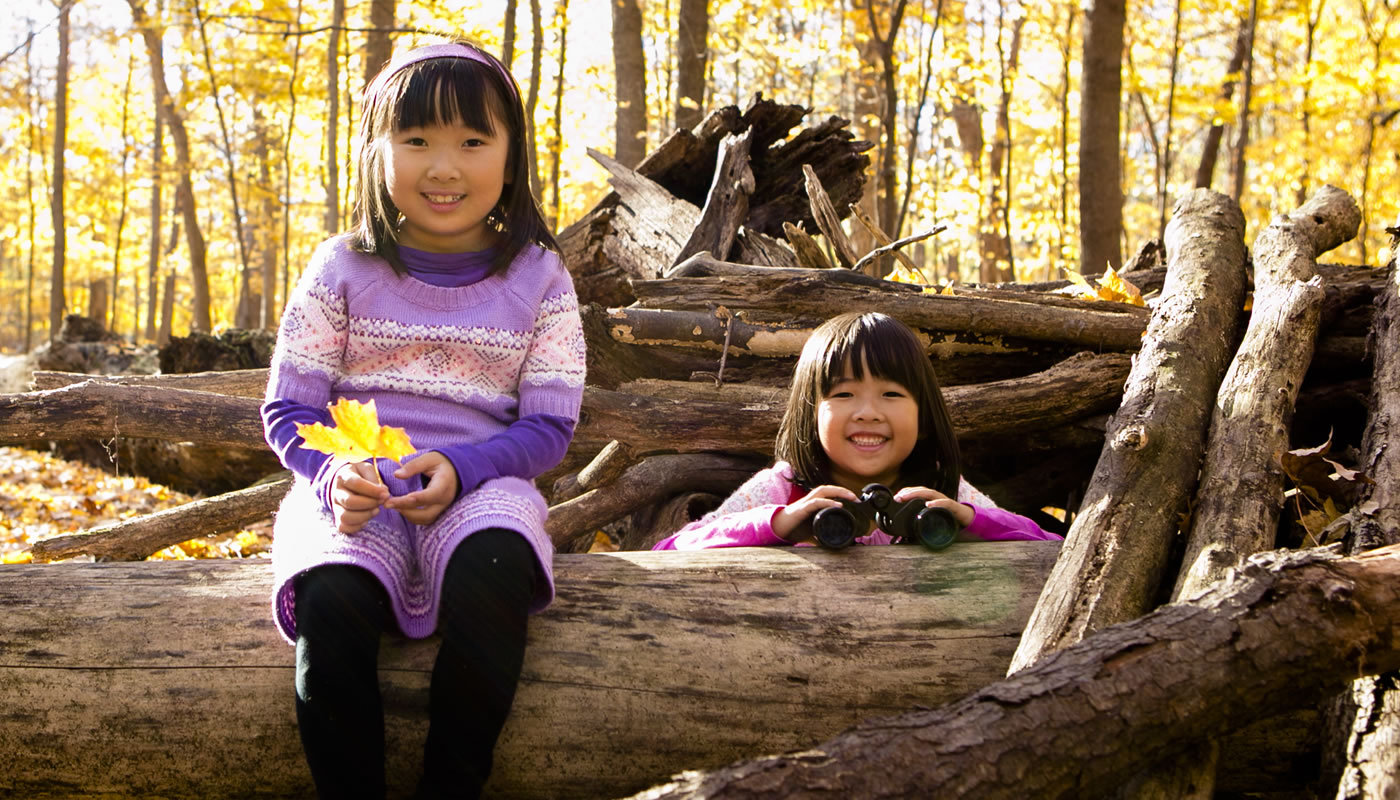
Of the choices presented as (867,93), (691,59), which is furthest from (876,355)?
(867,93)

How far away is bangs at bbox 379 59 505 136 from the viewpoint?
227cm

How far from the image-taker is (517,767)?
206 centimetres

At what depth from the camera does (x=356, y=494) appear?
200 cm

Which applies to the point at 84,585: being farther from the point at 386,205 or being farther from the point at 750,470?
the point at 750,470

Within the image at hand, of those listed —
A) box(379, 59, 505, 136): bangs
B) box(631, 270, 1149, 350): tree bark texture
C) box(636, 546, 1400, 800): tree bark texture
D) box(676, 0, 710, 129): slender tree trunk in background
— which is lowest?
box(636, 546, 1400, 800): tree bark texture

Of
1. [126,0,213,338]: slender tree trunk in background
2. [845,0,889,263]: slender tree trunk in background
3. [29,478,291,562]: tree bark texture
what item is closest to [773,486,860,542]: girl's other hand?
[29,478,291,562]: tree bark texture

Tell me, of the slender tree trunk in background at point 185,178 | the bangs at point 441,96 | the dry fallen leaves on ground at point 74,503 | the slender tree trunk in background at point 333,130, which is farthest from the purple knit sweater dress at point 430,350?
the slender tree trunk in background at point 185,178

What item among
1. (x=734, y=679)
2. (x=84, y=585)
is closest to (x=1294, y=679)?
(x=734, y=679)

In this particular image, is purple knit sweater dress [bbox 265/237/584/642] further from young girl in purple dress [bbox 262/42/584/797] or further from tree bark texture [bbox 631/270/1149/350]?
tree bark texture [bbox 631/270/1149/350]

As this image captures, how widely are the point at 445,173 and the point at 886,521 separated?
1.35 m

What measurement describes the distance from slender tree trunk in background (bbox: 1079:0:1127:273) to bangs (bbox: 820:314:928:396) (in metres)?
5.01

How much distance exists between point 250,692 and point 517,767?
1.89ft

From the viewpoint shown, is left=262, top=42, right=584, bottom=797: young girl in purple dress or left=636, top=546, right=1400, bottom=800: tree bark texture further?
left=262, top=42, right=584, bottom=797: young girl in purple dress

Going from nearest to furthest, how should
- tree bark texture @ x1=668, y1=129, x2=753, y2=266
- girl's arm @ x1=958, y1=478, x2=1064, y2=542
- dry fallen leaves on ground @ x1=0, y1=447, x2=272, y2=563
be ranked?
girl's arm @ x1=958, y1=478, x2=1064, y2=542 → tree bark texture @ x1=668, y1=129, x2=753, y2=266 → dry fallen leaves on ground @ x1=0, y1=447, x2=272, y2=563
